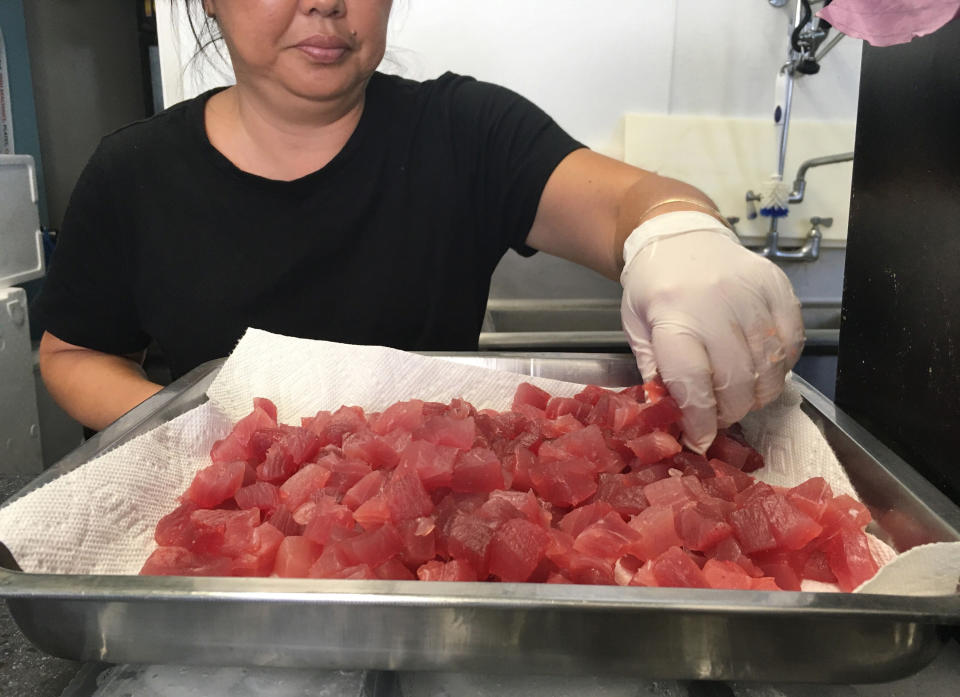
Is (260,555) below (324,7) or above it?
below

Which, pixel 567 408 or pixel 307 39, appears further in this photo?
pixel 307 39

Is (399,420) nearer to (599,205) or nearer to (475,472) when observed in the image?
(475,472)

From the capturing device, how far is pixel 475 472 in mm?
851

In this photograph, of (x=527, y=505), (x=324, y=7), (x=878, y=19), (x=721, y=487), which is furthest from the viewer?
(x=324, y=7)

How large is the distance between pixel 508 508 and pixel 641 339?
1.26 feet

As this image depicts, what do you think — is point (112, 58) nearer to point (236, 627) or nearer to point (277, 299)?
point (277, 299)

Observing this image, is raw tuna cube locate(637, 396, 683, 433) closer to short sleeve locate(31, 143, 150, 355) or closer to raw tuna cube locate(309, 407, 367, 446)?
raw tuna cube locate(309, 407, 367, 446)

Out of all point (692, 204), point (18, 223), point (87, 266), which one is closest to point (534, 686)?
point (692, 204)

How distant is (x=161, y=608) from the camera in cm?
61

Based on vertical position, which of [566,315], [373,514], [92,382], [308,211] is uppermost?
[308,211]

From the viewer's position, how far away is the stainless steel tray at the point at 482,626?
1.89 ft

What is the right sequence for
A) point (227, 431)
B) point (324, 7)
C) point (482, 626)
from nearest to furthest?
1. point (482, 626)
2. point (227, 431)
3. point (324, 7)

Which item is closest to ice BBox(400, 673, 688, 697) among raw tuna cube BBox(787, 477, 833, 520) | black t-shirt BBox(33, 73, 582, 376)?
raw tuna cube BBox(787, 477, 833, 520)

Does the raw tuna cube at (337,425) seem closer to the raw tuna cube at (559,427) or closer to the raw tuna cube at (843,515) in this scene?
the raw tuna cube at (559,427)
